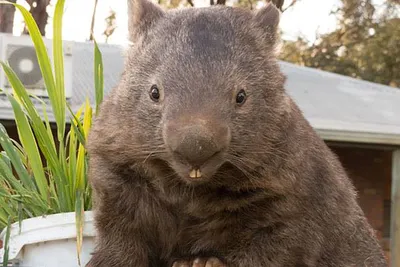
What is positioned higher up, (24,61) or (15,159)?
(15,159)

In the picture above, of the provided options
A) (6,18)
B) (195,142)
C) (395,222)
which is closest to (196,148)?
(195,142)

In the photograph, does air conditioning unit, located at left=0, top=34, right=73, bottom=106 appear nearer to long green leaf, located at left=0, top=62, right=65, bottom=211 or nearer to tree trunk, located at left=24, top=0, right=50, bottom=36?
long green leaf, located at left=0, top=62, right=65, bottom=211

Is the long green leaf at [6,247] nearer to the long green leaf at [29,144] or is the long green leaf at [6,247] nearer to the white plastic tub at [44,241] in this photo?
the white plastic tub at [44,241]

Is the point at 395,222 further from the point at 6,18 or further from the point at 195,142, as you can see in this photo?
the point at 6,18

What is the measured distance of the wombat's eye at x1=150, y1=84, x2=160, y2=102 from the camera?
1772 mm

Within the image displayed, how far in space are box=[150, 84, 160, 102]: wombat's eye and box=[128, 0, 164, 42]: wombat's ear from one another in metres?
0.27

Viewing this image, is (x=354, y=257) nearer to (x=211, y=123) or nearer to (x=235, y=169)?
(x=235, y=169)

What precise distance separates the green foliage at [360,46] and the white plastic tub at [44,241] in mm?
14908

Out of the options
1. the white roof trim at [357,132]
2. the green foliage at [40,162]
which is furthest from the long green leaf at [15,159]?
the white roof trim at [357,132]

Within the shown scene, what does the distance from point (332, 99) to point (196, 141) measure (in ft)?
17.7

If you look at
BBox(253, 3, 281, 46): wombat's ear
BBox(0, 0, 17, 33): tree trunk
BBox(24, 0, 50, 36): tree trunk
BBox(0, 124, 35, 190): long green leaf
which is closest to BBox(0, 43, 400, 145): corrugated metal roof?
BBox(24, 0, 50, 36): tree trunk

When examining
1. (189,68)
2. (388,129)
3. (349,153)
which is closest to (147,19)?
(189,68)

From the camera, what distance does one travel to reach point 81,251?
2270 millimetres

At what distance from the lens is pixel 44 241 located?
7.06 ft
